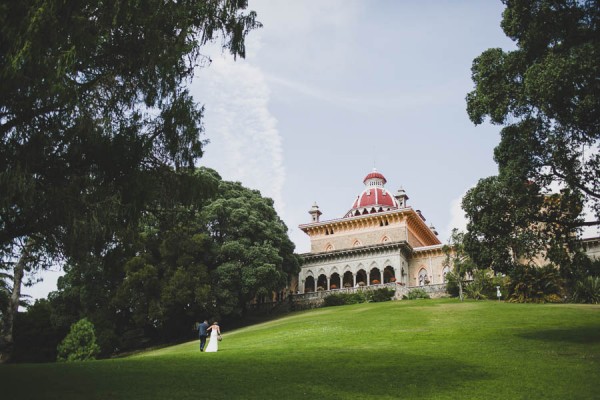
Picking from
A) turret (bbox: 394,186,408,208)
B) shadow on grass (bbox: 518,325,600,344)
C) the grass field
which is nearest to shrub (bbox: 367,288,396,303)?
turret (bbox: 394,186,408,208)

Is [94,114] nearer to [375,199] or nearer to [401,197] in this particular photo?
[401,197]

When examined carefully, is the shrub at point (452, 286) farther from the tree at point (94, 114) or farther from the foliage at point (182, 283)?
the tree at point (94, 114)

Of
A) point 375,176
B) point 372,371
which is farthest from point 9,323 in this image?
point 375,176

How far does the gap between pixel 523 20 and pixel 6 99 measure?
44.5ft

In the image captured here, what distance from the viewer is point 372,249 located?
52812 millimetres

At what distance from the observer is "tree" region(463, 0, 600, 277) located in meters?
14.1

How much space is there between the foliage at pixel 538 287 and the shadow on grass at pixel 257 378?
21.8 m

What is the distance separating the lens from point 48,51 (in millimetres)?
8422

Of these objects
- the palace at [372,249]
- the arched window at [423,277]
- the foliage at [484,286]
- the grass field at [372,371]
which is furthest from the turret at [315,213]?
the grass field at [372,371]

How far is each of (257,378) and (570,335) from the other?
11.2 meters

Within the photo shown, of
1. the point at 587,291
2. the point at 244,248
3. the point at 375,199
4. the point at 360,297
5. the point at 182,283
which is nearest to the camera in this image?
the point at 587,291

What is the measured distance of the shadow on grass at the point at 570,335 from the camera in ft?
54.2

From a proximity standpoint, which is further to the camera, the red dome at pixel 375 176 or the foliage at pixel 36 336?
the red dome at pixel 375 176

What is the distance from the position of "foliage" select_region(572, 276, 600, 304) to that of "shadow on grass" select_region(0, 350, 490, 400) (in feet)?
74.1
